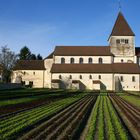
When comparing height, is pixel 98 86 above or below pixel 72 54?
below

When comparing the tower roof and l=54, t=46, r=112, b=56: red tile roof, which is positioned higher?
the tower roof

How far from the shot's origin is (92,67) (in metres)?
84.4

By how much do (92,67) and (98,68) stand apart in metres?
1.72

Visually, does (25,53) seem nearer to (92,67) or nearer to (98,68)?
(92,67)

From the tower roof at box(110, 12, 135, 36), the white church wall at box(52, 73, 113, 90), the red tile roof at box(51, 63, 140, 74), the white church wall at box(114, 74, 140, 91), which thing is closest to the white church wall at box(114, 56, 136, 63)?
the red tile roof at box(51, 63, 140, 74)

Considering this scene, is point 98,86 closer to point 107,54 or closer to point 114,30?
point 107,54

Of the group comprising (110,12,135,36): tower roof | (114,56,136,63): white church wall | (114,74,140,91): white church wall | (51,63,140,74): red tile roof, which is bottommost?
(114,74,140,91): white church wall

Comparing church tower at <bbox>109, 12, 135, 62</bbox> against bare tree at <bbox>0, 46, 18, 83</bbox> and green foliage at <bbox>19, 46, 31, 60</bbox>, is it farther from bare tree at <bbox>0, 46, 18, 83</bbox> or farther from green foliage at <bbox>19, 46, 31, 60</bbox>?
green foliage at <bbox>19, 46, 31, 60</bbox>

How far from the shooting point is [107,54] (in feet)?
287

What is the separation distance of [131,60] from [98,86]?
14.4 meters

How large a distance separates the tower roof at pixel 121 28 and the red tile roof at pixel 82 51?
521 cm

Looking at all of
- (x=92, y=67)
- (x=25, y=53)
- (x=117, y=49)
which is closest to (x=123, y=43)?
(x=117, y=49)

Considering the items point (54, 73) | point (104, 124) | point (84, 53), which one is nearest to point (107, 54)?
point (84, 53)

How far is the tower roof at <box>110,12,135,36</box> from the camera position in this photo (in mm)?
89000
